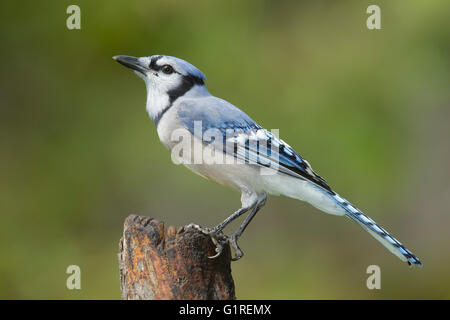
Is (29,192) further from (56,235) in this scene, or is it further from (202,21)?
(202,21)

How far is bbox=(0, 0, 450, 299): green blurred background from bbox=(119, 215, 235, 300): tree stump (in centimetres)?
303

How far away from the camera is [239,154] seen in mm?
3238

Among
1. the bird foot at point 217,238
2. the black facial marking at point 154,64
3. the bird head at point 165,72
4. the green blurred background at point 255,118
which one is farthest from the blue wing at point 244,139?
the green blurred background at point 255,118

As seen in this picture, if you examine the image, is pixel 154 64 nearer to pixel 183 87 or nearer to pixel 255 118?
pixel 183 87

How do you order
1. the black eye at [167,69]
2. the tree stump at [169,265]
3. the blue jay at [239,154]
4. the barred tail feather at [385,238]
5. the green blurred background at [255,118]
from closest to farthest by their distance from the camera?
the tree stump at [169,265]
the barred tail feather at [385,238]
the blue jay at [239,154]
the black eye at [167,69]
the green blurred background at [255,118]

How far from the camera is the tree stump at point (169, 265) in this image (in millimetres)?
2699

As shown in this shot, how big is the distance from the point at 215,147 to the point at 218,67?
2905 millimetres

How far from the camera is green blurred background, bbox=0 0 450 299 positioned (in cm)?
582

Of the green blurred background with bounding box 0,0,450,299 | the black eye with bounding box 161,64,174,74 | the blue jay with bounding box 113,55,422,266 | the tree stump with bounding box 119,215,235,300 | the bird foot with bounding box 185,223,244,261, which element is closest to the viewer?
the tree stump with bounding box 119,215,235,300

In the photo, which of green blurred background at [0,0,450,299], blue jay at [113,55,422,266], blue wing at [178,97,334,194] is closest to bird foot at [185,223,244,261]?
blue jay at [113,55,422,266]

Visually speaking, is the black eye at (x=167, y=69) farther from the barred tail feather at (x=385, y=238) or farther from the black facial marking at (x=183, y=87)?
the barred tail feather at (x=385, y=238)

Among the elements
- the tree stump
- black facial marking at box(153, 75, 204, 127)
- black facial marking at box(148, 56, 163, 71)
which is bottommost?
the tree stump

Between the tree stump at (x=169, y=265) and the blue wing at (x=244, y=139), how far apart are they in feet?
2.14

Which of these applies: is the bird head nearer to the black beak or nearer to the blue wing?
the black beak
